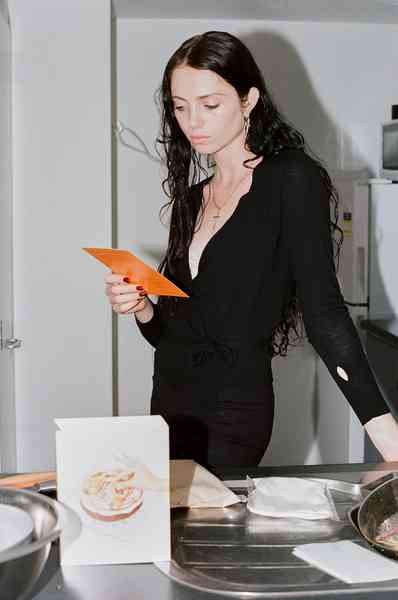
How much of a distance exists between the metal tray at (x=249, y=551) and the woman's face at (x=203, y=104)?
0.72m

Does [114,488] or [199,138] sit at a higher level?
[199,138]

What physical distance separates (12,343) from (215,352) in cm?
172

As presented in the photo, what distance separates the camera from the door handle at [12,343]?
335 cm

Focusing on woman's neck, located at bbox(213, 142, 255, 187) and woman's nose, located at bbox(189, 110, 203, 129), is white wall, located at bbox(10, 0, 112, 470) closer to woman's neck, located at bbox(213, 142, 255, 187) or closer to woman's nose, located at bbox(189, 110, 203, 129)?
woman's neck, located at bbox(213, 142, 255, 187)

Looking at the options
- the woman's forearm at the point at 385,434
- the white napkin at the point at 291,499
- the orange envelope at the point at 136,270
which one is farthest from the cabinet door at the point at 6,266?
the white napkin at the point at 291,499

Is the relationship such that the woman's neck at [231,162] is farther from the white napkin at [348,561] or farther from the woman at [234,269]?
the white napkin at [348,561]

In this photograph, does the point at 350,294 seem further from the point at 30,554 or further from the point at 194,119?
the point at 30,554

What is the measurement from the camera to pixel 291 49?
167 inches

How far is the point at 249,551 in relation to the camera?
3.88 feet

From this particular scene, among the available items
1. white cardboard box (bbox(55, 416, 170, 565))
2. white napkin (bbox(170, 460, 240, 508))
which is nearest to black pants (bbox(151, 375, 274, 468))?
white napkin (bbox(170, 460, 240, 508))

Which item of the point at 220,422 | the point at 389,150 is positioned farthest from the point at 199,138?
the point at 389,150

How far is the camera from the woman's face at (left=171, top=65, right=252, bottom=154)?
1756 mm

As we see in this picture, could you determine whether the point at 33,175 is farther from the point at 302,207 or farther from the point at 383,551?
the point at 383,551

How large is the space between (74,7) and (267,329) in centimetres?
203
